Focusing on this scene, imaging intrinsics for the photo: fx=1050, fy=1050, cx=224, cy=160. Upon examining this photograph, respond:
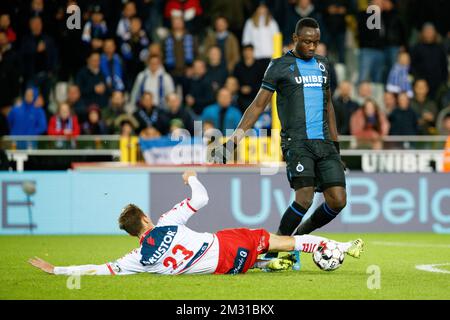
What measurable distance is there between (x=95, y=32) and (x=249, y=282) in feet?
37.0

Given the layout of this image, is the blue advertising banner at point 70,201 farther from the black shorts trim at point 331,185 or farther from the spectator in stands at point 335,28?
the black shorts trim at point 331,185

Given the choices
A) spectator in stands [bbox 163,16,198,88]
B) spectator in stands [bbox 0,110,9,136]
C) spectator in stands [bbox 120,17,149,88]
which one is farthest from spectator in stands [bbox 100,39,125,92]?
spectator in stands [bbox 0,110,9,136]

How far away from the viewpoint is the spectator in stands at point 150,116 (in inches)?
716

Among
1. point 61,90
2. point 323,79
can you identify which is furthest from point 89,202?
point 323,79

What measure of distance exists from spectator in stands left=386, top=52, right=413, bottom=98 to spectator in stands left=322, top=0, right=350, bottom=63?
3.61 ft

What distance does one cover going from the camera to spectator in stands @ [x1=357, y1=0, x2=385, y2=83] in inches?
791

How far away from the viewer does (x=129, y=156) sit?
1684cm

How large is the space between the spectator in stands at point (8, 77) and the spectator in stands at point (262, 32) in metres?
4.28

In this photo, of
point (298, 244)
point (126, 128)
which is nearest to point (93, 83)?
point (126, 128)

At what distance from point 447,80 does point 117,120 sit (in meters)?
6.35

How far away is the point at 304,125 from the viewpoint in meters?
10.0

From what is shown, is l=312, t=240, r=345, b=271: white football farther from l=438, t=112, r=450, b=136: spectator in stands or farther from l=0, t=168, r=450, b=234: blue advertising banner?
l=438, t=112, r=450, b=136: spectator in stands
